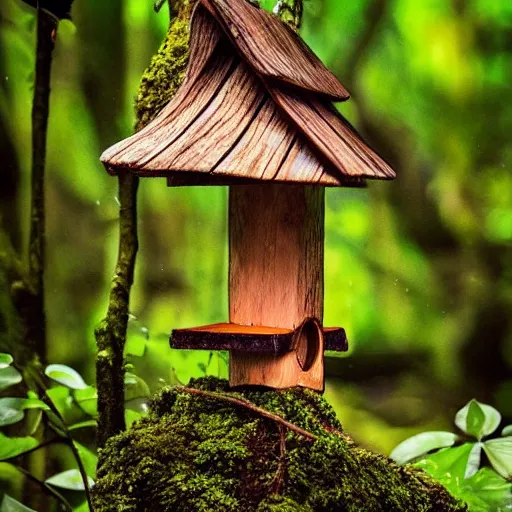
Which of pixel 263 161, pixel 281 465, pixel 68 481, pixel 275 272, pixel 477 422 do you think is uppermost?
pixel 263 161

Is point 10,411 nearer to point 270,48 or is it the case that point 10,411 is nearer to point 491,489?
point 270,48

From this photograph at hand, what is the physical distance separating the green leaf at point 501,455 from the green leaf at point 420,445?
11 cm

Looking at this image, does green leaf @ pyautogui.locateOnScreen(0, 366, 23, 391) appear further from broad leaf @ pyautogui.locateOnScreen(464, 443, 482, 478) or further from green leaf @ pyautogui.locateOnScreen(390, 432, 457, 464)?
broad leaf @ pyautogui.locateOnScreen(464, 443, 482, 478)

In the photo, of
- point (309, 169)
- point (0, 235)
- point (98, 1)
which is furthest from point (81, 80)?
point (309, 169)

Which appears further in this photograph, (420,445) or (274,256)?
(420,445)

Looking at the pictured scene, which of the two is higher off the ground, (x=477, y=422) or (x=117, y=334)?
(x=117, y=334)

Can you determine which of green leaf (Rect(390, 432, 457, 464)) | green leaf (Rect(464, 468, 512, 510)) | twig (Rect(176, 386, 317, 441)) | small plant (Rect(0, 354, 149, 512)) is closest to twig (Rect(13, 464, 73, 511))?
small plant (Rect(0, 354, 149, 512))

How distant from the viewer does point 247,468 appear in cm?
107

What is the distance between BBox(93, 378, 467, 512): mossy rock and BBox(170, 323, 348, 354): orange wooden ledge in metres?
0.11

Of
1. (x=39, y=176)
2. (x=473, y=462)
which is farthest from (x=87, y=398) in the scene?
(x=473, y=462)

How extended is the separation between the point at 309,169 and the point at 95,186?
4.16 ft

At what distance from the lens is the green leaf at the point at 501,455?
1529mm

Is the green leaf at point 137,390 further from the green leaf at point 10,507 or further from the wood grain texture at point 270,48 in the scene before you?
the wood grain texture at point 270,48

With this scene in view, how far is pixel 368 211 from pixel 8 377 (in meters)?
1.11
